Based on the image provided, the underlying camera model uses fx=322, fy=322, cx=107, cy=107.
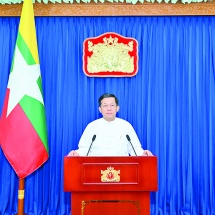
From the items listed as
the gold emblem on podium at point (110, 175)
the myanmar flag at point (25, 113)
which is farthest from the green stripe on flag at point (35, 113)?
the gold emblem on podium at point (110, 175)

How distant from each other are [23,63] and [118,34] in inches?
45.5

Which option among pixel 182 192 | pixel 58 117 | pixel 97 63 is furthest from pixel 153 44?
pixel 182 192

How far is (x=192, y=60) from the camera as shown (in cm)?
379

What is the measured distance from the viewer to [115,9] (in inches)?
147

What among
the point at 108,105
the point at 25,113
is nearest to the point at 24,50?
the point at 25,113

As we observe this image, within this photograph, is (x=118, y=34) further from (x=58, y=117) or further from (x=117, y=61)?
(x=58, y=117)

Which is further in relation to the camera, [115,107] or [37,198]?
[37,198]

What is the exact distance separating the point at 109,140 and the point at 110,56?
3.44 feet

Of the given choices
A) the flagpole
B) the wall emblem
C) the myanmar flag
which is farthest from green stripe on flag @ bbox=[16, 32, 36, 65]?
the flagpole

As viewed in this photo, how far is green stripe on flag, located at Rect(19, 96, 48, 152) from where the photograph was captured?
3.37 meters

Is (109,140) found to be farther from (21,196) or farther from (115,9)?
(115,9)

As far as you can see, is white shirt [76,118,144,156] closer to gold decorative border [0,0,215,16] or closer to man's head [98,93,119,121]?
man's head [98,93,119,121]

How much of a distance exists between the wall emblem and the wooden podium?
136cm

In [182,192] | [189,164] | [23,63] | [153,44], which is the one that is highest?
[153,44]
